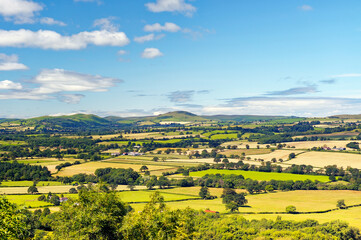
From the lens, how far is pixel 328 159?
143375 mm

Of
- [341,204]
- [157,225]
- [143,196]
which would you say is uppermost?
[157,225]

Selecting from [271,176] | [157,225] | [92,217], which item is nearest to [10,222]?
[92,217]

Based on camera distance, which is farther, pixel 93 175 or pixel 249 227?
pixel 93 175

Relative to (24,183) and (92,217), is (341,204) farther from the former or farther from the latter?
(24,183)

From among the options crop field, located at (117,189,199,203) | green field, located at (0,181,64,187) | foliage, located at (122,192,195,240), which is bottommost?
green field, located at (0,181,64,187)

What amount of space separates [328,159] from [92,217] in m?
142

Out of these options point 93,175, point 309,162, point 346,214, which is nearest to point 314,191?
point 346,214

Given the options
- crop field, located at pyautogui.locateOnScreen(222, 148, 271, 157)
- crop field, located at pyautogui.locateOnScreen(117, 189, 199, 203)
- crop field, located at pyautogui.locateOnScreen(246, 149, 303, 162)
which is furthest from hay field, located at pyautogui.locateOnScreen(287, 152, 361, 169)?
crop field, located at pyautogui.locateOnScreen(117, 189, 199, 203)

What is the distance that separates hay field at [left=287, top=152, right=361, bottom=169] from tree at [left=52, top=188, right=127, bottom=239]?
126330mm

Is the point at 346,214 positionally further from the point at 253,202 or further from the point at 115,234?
the point at 115,234

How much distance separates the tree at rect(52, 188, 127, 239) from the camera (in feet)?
84.7

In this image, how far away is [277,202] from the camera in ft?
282

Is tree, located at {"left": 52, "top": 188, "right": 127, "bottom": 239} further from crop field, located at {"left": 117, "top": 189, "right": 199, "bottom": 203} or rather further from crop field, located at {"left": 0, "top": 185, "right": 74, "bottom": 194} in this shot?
crop field, located at {"left": 0, "top": 185, "right": 74, "bottom": 194}

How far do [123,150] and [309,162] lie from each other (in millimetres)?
110585
